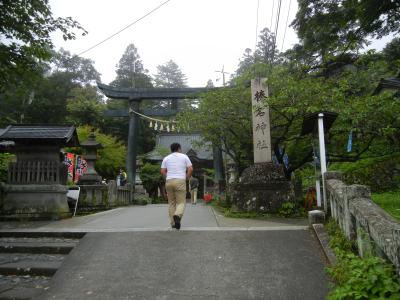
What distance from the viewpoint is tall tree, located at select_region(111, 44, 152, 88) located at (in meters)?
54.9

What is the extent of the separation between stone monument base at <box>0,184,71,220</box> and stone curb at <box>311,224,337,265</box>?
7126mm

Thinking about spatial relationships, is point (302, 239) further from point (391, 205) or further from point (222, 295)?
point (391, 205)

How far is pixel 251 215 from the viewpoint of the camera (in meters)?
9.08

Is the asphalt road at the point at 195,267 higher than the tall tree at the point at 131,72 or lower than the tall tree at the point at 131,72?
lower

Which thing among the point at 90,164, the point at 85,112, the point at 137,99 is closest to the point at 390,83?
the point at 137,99

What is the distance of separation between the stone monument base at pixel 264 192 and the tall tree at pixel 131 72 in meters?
46.6

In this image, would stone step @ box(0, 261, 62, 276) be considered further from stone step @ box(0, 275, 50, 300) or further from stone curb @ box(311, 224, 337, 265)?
stone curb @ box(311, 224, 337, 265)

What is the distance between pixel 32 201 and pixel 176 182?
17.1 feet

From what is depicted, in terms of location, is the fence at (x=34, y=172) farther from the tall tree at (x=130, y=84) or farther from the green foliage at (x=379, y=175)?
the tall tree at (x=130, y=84)

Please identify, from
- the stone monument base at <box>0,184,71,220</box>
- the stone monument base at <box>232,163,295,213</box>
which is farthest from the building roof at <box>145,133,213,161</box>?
the stone monument base at <box>232,163,295,213</box>

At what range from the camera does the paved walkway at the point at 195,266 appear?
4547 millimetres

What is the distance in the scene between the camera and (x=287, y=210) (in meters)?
9.01

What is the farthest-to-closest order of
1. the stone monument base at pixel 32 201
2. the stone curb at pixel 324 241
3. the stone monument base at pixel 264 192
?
1. the stone monument base at pixel 32 201
2. the stone monument base at pixel 264 192
3. the stone curb at pixel 324 241

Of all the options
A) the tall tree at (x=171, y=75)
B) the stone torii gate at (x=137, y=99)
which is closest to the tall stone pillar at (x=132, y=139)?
the stone torii gate at (x=137, y=99)
